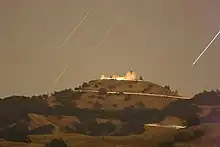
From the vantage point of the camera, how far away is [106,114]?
13.8ft

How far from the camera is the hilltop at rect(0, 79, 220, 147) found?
4012 millimetres

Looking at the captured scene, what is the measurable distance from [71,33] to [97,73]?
0.56 meters

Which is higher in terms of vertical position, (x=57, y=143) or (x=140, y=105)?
(x=140, y=105)

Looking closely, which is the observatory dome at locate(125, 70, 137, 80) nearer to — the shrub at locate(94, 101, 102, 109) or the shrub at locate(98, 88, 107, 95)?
the shrub at locate(98, 88, 107, 95)

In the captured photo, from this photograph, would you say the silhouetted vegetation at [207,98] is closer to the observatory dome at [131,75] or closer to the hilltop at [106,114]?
the hilltop at [106,114]

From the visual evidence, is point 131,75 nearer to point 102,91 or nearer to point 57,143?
point 102,91

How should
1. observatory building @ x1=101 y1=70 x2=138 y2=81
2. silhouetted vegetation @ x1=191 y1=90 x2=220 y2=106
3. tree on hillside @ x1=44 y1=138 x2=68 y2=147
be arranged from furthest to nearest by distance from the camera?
observatory building @ x1=101 y1=70 x2=138 y2=81
silhouetted vegetation @ x1=191 y1=90 x2=220 y2=106
tree on hillside @ x1=44 y1=138 x2=68 y2=147

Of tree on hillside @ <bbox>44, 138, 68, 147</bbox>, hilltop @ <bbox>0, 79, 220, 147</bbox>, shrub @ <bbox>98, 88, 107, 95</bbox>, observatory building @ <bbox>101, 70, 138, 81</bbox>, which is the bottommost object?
tree on hillside @ <bbox>44, 138, 68, 147</bbox>

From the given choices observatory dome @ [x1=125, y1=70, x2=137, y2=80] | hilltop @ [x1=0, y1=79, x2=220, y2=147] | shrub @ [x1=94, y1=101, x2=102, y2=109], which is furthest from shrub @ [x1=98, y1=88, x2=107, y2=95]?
observatory dome @ [x1=125, y1=70, x2=137, y2=80]

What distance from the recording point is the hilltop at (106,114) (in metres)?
4.01

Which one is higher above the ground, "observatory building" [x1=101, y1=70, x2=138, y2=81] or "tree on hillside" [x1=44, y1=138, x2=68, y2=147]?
"observatory building" [x1=101, y1=70, x2=138, y2=81]

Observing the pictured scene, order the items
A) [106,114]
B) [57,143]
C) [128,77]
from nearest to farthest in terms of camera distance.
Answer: [57,143]
[106,114]
[128,77]

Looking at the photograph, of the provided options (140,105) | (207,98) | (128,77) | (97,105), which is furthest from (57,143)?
(207,98)

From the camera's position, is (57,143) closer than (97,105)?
Yes
